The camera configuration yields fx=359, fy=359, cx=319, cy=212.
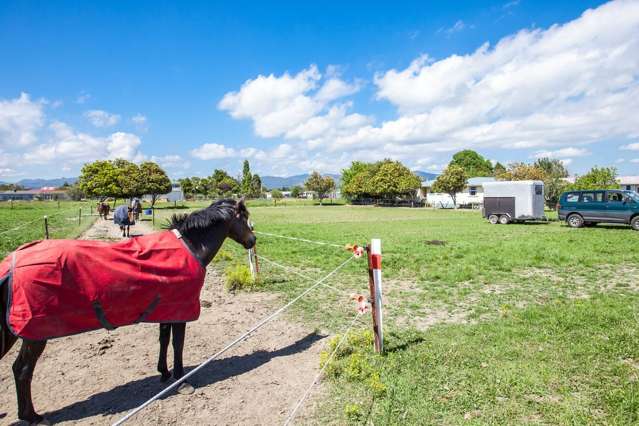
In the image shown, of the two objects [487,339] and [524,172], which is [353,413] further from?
[524,172]

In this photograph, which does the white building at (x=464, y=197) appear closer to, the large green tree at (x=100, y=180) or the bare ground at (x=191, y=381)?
the large green tree at (x=100, y=180)

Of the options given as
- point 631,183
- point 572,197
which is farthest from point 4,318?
point 631,183

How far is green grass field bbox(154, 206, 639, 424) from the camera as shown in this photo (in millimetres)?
3475

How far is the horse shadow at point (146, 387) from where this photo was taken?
359 centimetres

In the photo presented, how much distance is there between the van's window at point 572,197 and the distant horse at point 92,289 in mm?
21381

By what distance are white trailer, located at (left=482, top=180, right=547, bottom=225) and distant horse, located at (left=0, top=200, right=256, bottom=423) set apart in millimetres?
23172

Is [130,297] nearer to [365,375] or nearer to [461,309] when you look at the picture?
[365,375]

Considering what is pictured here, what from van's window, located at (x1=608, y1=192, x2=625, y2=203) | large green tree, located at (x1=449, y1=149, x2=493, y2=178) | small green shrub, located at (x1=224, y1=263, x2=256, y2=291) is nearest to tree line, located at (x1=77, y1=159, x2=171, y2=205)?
small green shrub, located at (x1=224, y1=263, x2=256, y2=291)

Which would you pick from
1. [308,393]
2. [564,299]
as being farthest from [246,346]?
[564,299]

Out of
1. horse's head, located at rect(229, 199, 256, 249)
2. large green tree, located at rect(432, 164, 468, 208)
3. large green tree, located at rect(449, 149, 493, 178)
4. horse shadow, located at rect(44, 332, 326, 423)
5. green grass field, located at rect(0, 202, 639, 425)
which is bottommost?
horse shadow, located at rect(44, 332, 326, 423)

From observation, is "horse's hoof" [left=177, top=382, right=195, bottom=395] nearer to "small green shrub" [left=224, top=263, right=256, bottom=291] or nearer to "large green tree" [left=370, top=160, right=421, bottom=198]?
A: "small green shrub" [left=224, top=263, right=256, bottom=291]

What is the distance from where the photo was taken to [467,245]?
43.4ft

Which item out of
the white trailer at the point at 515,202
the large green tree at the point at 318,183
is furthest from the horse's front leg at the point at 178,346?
the large green tree at the point at 318,183

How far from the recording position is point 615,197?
18016mm
